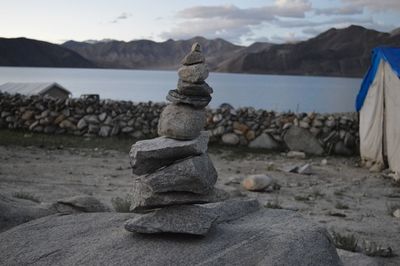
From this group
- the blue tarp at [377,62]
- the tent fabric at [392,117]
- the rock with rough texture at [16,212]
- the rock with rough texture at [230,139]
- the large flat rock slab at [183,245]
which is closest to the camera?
the large flat rock slab at [183,245]

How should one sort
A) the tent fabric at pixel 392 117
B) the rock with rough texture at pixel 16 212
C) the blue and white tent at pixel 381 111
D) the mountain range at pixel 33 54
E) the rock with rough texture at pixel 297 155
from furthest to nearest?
the mountain range at pixel 33 54 → the rock with rough texture at pixel 297 155 → the blue and white tent at pixel 381 111 → the tent fabric at pixel 392 117 → the rock with rough texture at pixel 16 212

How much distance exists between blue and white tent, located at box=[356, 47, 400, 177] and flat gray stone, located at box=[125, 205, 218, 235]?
8.20m

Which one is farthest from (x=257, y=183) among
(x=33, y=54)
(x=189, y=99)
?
(x=33, y=54)

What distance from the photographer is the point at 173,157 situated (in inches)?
216

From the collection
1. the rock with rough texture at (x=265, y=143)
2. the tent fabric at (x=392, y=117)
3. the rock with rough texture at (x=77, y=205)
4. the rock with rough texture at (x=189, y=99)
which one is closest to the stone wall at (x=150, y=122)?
the rock with rough texture at (x=265, y=143)

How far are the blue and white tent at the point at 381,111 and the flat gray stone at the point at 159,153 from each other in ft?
26.9

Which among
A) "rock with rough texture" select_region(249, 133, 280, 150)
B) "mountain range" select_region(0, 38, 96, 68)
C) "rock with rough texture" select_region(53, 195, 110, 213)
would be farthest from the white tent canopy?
"mountain range" select_region(0, 38, 96, 68)

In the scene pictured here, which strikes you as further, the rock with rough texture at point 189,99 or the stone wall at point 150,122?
the stone wall at point 150,122

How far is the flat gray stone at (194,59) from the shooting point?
5.64m

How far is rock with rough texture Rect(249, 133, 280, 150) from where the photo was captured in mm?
16234

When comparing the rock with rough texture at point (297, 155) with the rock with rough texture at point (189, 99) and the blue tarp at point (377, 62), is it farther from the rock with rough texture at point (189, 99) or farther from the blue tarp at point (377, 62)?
the rock with rough texture at point (189, 99)

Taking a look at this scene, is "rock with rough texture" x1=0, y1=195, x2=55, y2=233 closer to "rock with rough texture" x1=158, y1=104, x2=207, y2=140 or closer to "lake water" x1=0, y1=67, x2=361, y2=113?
"rock with rough texture" x1=158, y1=104, x2=207, y2=140

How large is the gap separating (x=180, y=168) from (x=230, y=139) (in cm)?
1120

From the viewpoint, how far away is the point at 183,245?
5227 millimetres
